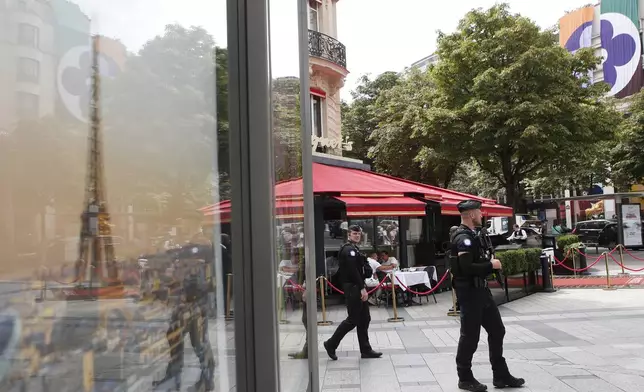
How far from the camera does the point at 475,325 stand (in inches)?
203

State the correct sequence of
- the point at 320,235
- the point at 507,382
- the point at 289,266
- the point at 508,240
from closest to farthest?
the point at 289,266 < the point at 507,382 < the point at 320,235 < the point at 508,240

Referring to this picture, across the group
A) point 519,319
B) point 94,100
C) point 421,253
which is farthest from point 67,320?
point 421,253

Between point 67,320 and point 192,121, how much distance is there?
0.72 m

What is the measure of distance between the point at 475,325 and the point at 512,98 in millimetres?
18036

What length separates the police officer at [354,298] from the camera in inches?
268

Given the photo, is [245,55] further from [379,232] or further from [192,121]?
[379,232]

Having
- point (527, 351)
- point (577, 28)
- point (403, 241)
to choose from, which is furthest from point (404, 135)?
point (577, 28)

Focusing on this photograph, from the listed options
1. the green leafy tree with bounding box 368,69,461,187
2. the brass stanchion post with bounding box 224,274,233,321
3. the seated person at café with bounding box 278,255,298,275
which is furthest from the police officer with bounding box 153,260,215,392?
the green leafy tree with bounding box 368,69,461,187

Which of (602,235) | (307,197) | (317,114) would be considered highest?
(317,114)

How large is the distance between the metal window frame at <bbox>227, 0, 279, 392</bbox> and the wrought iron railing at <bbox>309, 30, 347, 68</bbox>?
1651cm

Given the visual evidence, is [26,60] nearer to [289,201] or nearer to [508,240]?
[289,201]

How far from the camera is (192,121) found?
157cm

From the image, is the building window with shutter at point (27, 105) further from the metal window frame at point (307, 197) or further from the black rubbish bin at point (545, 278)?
the black rubbish bin at point (545, 278)

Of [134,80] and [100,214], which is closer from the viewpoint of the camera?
[100,214]
